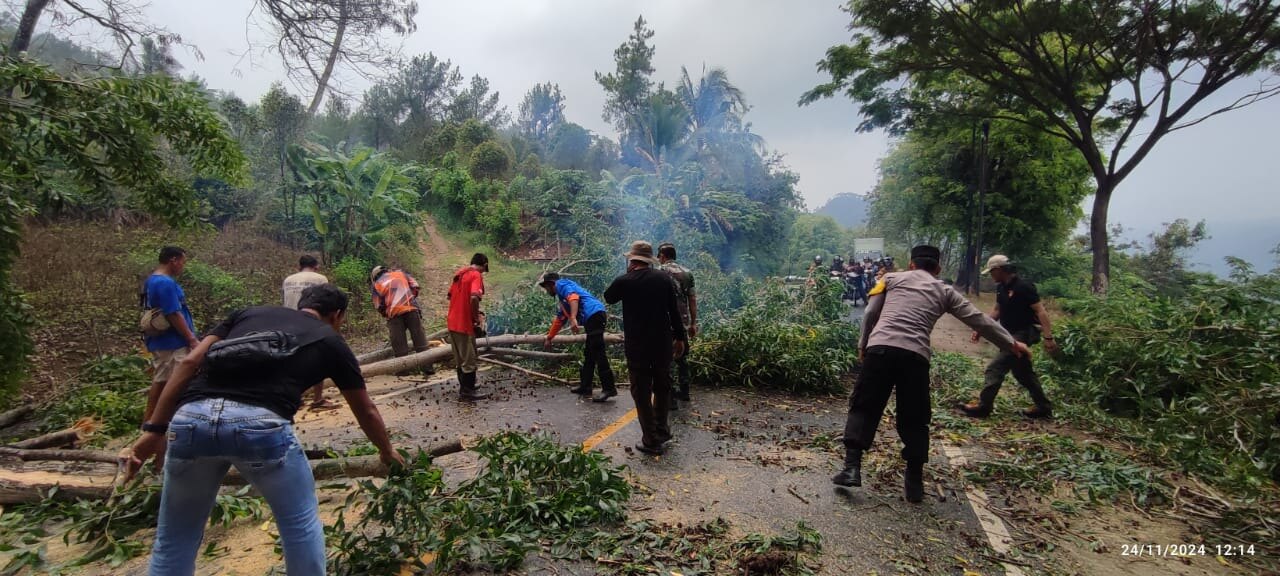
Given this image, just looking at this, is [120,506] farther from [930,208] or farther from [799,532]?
[930,208]

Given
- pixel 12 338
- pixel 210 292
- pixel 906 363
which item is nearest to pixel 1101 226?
pixel 906 363

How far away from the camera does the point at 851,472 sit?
3.91 metres

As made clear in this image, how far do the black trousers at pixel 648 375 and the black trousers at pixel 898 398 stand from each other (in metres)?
1.48

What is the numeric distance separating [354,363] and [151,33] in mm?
10306

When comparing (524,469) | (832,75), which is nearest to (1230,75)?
(832,75)

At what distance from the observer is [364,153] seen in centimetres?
1408

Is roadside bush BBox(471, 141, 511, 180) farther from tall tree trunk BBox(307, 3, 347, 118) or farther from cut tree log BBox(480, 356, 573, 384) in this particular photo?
cut tree log BBox(480, 356, 573, 384)

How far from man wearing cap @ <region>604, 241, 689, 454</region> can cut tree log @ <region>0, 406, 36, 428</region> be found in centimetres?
636

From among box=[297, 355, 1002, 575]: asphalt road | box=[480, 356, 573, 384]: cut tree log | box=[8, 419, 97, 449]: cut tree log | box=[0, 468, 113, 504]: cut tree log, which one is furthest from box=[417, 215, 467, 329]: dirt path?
box=[0, 468, 113, 504]: cut tree log

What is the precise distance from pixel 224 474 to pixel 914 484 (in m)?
3.83

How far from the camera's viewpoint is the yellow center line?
16.3ft

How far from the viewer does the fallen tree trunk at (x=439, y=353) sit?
711 cm

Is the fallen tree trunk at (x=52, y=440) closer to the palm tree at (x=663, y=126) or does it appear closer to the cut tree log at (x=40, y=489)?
the cut tree log at (x=40, y=489)

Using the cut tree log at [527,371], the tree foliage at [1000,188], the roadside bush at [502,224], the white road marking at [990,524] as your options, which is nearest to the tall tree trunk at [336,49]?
the roadside bush at [502,224]
